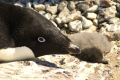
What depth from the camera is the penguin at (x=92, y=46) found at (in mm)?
3037

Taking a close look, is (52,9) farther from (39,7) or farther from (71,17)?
(71,17)

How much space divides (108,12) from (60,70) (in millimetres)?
2703

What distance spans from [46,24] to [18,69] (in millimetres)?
702

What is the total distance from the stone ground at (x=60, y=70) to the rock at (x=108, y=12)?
1354 millimetres

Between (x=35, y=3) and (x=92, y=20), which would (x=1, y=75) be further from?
(x=35, y=3)

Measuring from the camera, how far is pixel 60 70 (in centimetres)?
231

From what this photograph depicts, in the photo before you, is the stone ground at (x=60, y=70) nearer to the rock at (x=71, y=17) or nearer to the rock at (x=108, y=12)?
the rock at (x=108, y=12)

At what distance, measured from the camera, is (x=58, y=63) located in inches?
110

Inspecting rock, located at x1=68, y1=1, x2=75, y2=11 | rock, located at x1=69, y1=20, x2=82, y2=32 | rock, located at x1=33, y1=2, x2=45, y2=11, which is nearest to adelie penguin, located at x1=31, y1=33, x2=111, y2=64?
rock, located at x1=69, y1=20, x2=82, y2=32

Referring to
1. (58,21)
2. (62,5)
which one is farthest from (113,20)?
(62,5)

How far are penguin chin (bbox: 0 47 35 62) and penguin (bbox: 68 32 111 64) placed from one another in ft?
3.95

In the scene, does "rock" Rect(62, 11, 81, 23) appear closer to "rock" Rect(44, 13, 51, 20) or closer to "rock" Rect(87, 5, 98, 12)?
"rock" Rect(87, 5, 98, 12)

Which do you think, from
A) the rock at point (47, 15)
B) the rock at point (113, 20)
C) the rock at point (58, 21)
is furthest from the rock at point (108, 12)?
the rock at point (47, 15)

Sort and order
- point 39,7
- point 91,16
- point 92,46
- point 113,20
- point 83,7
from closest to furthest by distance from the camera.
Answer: point 92,46 → point 113,20 → point 91,16 → point 83,7 → point 39,7
